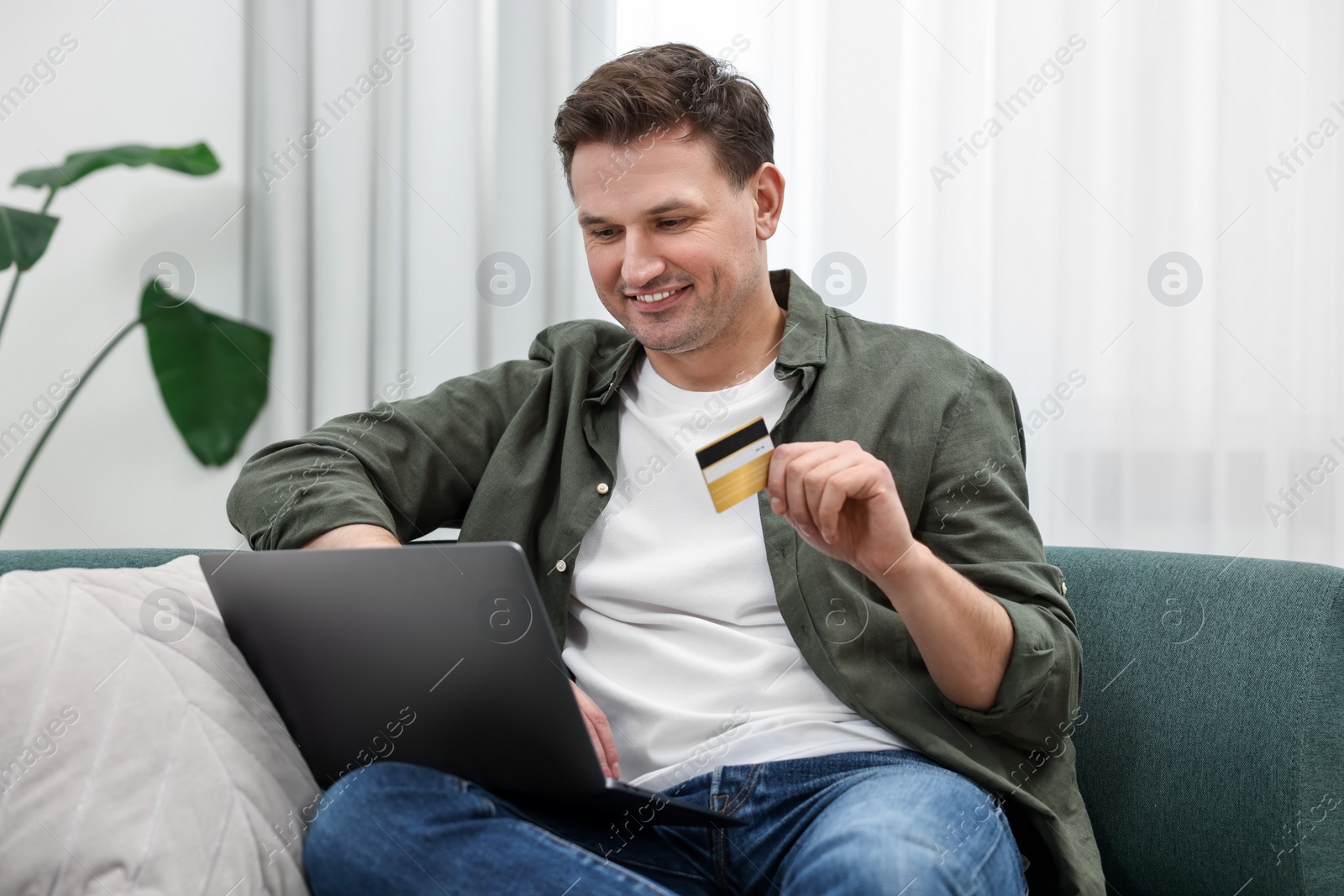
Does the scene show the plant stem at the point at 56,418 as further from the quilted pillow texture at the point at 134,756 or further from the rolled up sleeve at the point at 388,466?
the quilted pillow texture at the point at 134,756

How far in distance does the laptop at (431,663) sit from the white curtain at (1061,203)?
35.5 inches

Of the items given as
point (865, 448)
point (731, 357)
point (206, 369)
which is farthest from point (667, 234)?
point (206, 369)

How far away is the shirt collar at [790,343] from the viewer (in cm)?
108

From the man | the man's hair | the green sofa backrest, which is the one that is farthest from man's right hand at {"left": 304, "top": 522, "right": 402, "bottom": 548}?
the green sofa backrest

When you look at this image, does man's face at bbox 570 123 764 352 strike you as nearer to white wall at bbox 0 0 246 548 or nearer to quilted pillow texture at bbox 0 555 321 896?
quilted pillow texture at bbox 0 555 321 896

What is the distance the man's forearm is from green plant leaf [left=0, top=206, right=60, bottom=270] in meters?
1.52

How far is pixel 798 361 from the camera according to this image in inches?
42.3

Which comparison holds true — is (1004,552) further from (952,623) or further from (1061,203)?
(1061,203)

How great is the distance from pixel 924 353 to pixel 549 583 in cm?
46

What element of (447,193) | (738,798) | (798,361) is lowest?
(738,798)

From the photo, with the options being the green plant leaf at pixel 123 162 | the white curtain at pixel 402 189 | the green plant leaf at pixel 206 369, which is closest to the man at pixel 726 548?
the white curtain at pixel 402 189

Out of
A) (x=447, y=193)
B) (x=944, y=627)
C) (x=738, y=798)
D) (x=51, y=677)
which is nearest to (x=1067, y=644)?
(x=944, y=627)

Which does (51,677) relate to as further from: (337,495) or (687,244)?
(687,244)

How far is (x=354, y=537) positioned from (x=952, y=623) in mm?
553
